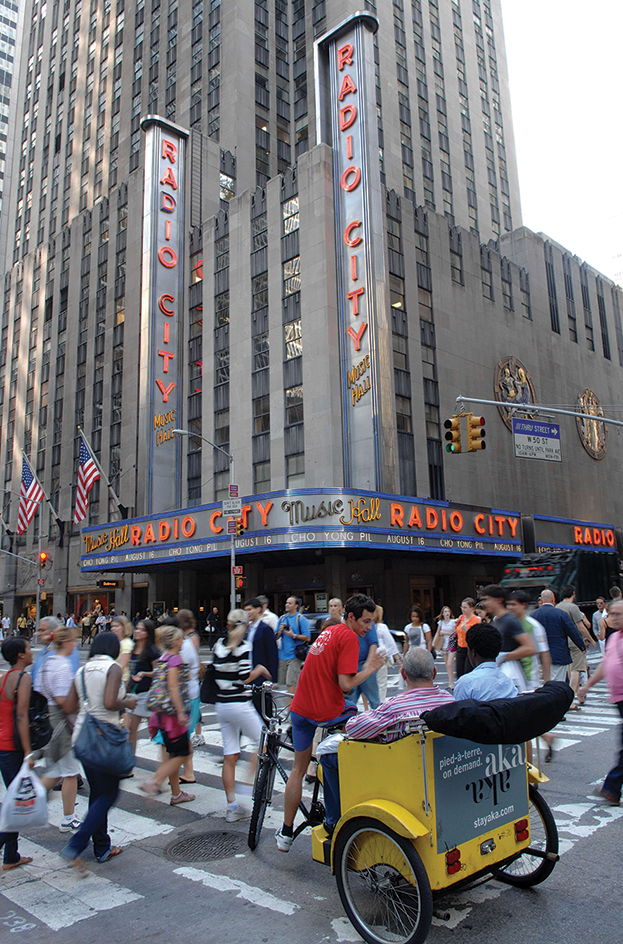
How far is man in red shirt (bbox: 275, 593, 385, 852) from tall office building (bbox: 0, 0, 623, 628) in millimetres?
23251

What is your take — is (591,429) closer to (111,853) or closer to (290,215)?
(290,215)

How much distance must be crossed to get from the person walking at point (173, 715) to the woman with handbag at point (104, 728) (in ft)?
2.21

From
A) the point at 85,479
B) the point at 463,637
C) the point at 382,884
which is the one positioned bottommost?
the point at 382,884

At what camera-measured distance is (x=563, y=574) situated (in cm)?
2528

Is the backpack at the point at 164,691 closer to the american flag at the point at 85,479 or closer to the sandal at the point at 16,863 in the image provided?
the sandal at the point at 16,863

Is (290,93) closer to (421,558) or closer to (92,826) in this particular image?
(421,558)

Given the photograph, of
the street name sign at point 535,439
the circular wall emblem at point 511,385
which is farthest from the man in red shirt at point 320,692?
the circular wall emblem at point 511,385

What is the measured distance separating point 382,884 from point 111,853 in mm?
2878

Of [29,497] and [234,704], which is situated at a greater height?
[29,497]

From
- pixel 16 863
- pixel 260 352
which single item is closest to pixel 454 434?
pixel 16 863

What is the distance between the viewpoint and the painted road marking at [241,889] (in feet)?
15.2

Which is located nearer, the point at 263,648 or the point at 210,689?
the point at 210,689

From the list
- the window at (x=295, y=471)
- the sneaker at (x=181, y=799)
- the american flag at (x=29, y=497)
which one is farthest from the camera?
the american flag at (x=29, y=497)

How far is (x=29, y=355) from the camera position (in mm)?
56156
